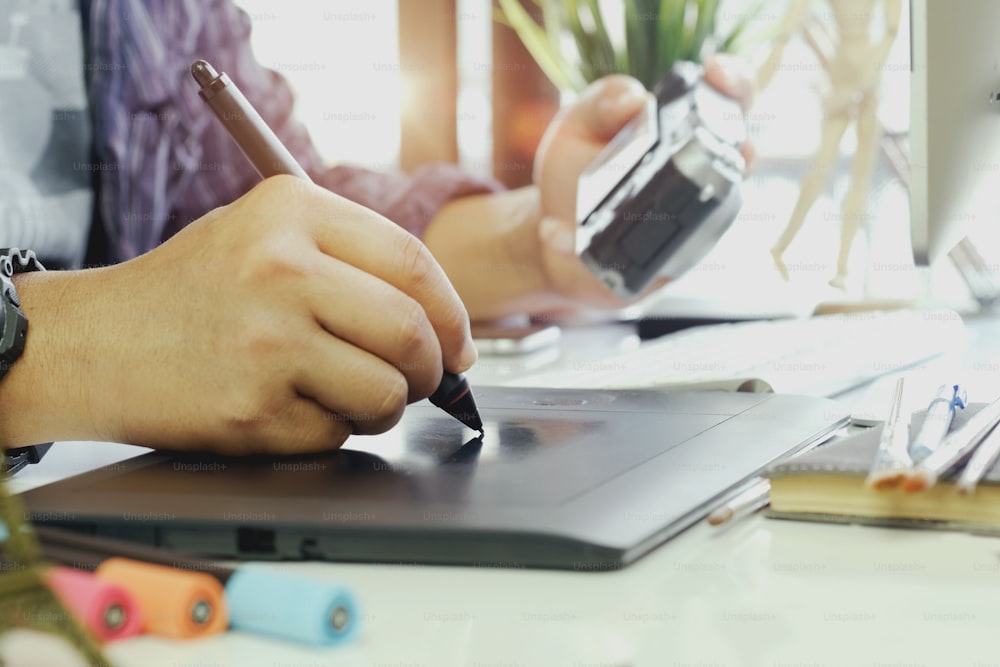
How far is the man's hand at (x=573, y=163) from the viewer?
1059mm

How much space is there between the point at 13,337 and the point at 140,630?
274 mm

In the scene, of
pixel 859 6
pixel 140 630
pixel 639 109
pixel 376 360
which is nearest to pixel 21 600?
pixel 140 630

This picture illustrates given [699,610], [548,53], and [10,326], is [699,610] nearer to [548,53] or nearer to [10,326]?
[10,326]

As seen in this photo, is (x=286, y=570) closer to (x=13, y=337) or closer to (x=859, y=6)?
(x=13, y=337)

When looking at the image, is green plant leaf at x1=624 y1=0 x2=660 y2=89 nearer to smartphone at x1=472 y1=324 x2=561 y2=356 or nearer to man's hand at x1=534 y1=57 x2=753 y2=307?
Answer: man's hand at x1=534 y1=57 x2=753 y2=307

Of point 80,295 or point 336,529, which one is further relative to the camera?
point 80,295

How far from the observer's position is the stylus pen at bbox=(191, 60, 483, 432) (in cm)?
47

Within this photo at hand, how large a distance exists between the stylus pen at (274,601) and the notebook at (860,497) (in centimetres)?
17

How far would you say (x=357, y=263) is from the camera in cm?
45

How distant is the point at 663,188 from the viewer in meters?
0.79

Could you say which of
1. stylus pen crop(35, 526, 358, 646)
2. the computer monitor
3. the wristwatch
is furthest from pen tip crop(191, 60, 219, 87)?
the computer monitor

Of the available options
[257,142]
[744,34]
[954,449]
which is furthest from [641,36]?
[954,449]

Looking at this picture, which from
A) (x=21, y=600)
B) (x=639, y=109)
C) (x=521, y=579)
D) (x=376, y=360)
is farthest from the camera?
(x=639, y=109)

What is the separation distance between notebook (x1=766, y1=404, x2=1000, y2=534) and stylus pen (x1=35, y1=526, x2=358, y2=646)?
0.55 feet
